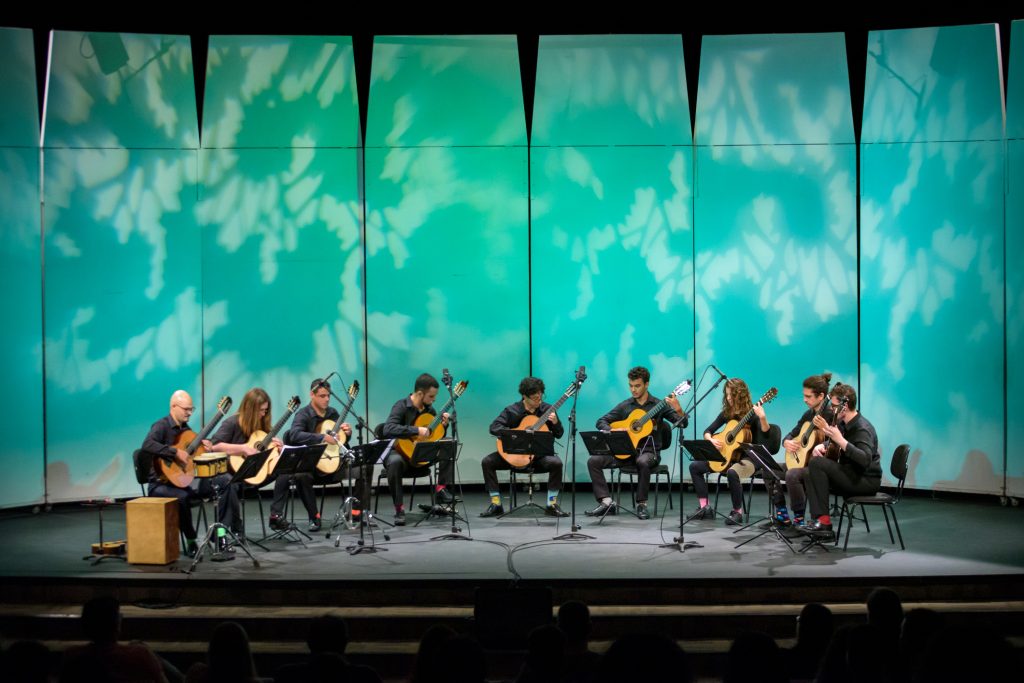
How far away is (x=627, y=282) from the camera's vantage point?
9.64 meters

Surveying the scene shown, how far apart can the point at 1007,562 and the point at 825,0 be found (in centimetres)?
542

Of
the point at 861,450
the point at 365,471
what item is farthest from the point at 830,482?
the point at 365,471

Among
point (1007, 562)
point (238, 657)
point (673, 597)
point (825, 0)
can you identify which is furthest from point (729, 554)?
point (825, 0)

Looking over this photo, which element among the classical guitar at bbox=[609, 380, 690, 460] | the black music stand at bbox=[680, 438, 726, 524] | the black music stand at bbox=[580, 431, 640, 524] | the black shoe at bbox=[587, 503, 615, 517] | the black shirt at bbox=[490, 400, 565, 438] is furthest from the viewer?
the black shirt at bbox=[490, 400, 565, 438]

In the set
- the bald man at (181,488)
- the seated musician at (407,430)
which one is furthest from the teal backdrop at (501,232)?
the bald man at (181,488)

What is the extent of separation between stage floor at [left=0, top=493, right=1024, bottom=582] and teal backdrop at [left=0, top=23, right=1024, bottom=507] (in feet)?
4.62

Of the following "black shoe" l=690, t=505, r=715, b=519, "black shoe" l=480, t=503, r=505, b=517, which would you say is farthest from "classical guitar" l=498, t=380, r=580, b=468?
"black shoe" l=690, t=505, r=715, b=519

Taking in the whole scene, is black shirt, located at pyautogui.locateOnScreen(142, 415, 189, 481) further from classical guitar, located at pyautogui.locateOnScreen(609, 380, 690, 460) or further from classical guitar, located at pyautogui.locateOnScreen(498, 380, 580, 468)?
classical guitar, located at pyautogui.locateOnScreen(609, 380, 690, 460)

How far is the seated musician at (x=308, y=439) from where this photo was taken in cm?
768

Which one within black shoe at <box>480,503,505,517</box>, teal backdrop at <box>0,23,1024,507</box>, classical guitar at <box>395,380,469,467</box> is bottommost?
black shoe at <box>480,503,505,517</box>

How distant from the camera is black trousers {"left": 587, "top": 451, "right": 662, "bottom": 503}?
8258 millimetres

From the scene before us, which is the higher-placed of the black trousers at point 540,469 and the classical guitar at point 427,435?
the classical guitar at point 427,435

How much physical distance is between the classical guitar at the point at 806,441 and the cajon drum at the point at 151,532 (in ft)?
15.2

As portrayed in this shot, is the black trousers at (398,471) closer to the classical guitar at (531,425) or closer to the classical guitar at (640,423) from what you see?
the classical guitar at (531,425)
